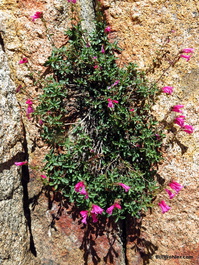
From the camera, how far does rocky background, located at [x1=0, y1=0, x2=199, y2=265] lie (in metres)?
2.94

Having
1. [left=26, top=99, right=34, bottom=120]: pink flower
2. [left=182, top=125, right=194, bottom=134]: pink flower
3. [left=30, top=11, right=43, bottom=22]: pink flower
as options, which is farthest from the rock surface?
[left=182, top=125, right=194, bottom=134]: pink flower

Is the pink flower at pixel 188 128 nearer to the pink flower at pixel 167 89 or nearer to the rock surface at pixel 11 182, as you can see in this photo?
the pink flower at pixel 167 89

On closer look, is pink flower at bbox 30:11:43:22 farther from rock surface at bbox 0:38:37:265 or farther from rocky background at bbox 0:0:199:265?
rock surface at bbox 0:38:37:265

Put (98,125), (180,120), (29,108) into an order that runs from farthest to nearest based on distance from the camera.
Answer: (98,125)
(29,108)
(180,120)

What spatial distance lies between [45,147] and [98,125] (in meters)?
0.77

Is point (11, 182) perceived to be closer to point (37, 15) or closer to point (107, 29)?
point (37, 15)

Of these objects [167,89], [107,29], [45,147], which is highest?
[107,29]

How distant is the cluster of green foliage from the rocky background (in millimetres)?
190

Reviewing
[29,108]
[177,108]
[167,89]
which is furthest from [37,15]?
[177,108]

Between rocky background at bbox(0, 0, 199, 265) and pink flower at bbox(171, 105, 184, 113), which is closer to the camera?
pink flower at bbox(171, 105, 184, 113)

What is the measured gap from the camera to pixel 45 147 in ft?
10.5

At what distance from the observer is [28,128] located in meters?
3.17

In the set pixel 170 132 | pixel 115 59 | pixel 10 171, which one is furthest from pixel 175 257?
pixel 115 59

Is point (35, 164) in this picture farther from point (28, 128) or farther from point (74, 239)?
point (74, 239)
